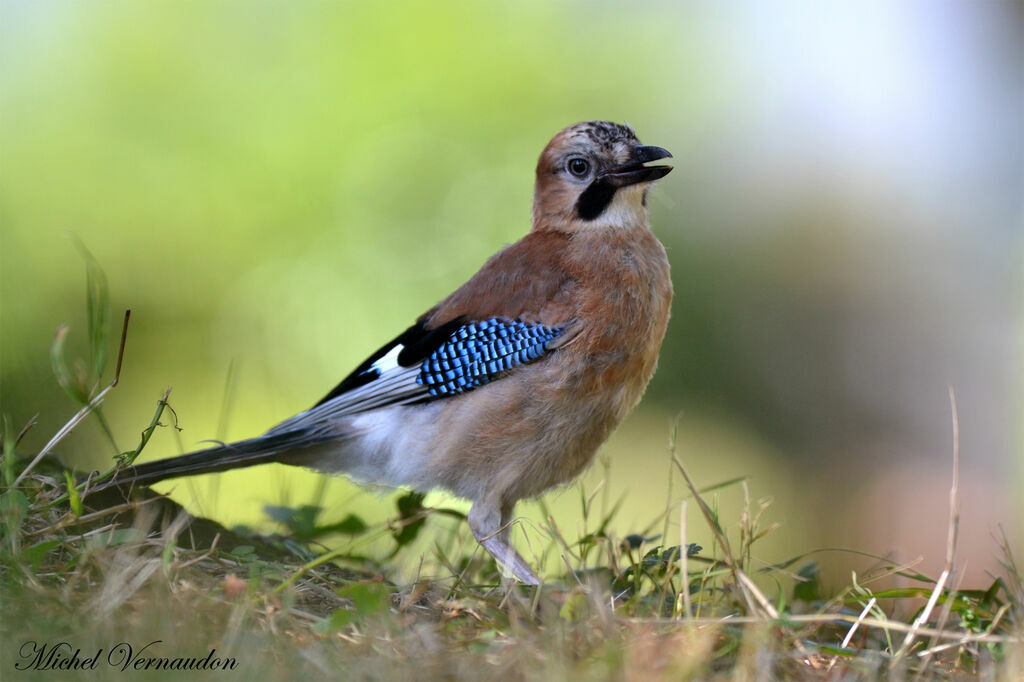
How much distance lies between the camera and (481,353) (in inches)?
138

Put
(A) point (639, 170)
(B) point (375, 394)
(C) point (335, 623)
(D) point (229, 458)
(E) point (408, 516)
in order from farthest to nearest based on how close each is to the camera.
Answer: (A) point (639, 170) < (B) point (375, 394) < (D) point (229, 458) < (E) point (408, 516) < (C) point (335, 623)

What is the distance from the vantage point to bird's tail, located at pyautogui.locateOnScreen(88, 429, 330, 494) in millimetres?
3209

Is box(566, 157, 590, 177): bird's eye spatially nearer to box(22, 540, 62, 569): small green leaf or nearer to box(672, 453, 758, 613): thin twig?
box(672, 453, 758, 613): thin twig

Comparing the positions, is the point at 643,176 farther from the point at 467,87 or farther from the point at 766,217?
the point at 766,217

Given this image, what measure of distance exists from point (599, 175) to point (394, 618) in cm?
226

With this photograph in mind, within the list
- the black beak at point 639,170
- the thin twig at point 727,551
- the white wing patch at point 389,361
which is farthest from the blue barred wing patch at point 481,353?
the thin twig at point 727,551

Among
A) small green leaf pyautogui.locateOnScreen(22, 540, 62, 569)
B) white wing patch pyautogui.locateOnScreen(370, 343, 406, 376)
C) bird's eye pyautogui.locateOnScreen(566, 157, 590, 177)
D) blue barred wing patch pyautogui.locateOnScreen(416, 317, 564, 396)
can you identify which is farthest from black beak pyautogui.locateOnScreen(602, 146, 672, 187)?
small green leaf pyautogui.locateOnScreen(22, 540, 62, 569)

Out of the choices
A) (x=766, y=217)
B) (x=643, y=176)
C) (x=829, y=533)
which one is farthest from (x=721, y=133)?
(x=643, y=176)

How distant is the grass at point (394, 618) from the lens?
1.95 m

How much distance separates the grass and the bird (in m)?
0.48

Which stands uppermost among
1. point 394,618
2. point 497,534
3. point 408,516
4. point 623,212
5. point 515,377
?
point 623,212
